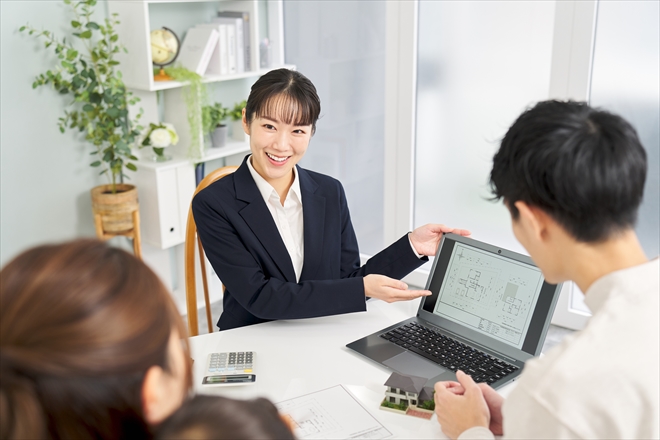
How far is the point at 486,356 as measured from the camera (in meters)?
1.41

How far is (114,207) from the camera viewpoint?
2.76 m

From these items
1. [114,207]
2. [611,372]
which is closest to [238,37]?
[114,207]

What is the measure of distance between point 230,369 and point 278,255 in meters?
0.41

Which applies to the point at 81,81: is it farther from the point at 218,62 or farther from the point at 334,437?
the point at 334,437

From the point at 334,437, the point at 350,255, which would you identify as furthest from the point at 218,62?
the point at 334,437

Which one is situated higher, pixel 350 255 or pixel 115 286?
pixel 115 286

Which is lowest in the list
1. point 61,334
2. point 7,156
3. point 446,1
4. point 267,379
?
point 267,379

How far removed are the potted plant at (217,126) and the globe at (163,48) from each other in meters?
0.28

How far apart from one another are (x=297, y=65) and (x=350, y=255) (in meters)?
2.08

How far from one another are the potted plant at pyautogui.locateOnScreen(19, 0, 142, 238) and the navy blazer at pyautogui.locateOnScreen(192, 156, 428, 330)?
1.16 m

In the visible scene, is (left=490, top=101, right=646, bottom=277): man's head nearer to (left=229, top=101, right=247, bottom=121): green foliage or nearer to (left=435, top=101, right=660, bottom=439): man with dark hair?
(left=435, top=101, right=660, bottom=439): man with dark hair

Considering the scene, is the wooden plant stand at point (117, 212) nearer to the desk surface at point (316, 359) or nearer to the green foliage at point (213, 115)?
the green foliage at point (213, 115)

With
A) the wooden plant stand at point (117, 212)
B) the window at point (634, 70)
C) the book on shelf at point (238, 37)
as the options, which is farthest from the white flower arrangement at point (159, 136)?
the window at point (634, 70)

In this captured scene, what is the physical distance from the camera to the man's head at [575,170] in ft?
2.86
